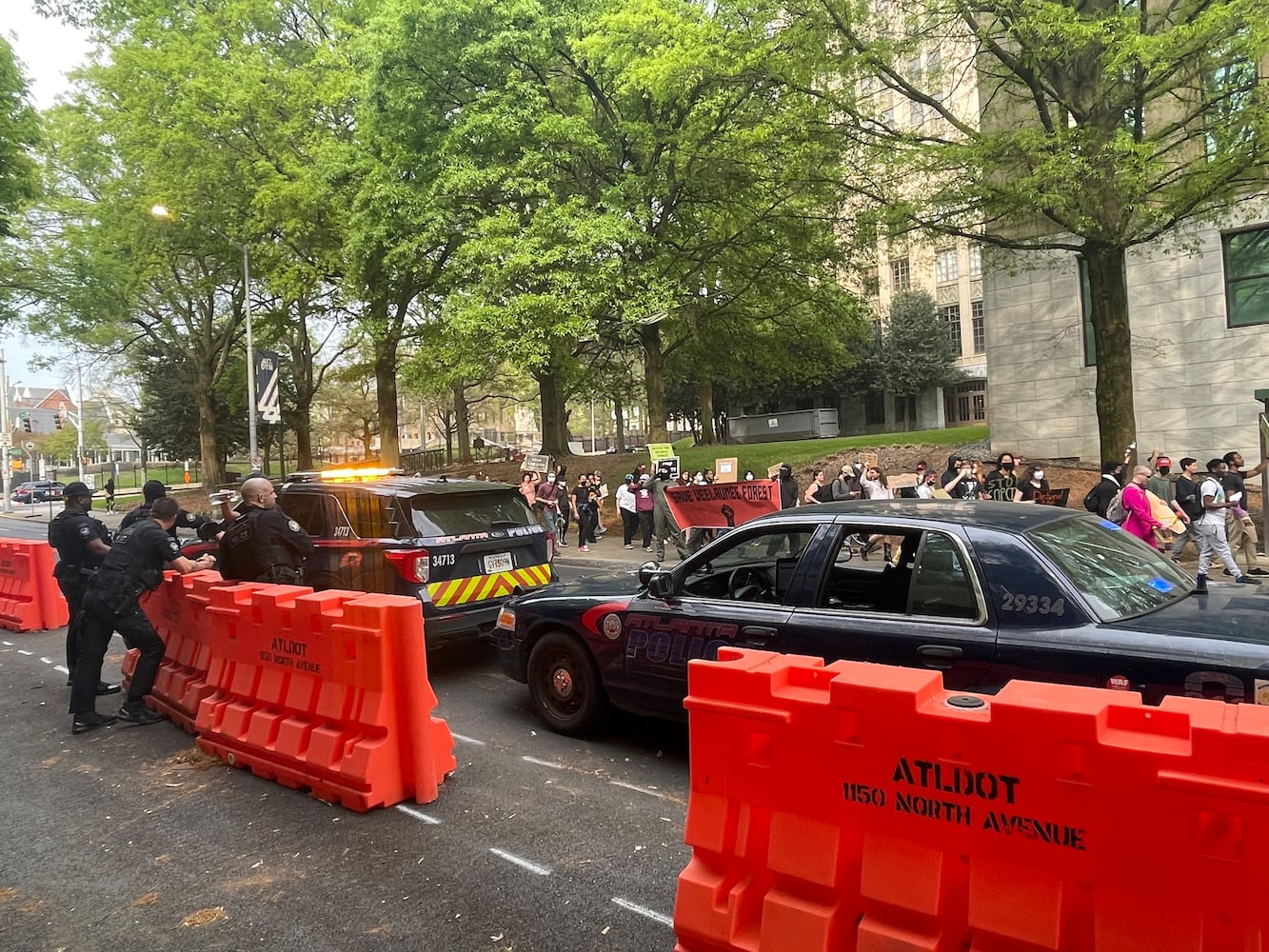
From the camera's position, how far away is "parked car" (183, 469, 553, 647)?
6.85m

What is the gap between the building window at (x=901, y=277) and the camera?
47009 mm

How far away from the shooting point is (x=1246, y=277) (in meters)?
17.1

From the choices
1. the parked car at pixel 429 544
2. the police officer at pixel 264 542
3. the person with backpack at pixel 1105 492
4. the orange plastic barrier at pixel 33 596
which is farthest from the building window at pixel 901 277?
the police officer at pixel 264 542

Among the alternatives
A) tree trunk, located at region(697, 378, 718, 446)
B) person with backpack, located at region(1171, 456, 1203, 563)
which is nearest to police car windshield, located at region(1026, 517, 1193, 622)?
person with backpack, located at region(1171, 456, 1203, 563)

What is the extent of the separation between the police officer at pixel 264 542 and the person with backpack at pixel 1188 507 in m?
10.5

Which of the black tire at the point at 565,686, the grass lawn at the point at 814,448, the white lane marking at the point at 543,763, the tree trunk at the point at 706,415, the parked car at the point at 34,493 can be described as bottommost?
the white lane marking at the point at 543,763

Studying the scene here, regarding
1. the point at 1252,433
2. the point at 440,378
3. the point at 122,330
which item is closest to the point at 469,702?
the point at 440,378

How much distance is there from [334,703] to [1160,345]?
19295mm

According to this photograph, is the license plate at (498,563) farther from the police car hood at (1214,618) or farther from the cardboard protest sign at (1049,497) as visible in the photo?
the cardboard protest sign at (1049,497)

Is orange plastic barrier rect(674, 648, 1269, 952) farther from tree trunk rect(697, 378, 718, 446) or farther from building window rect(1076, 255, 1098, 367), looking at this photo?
tree trunk rect(697, 378, 718, 446)

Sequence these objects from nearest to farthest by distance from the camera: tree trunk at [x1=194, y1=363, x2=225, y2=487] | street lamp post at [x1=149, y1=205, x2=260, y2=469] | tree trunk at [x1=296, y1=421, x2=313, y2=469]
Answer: street lamp post at [x1=149, y1=205, x2=260, y2=469], tree trunk at [x1=194, y1=363, x2=225, y2=487], tree trunk at [x1=296, y1=421, x2=313, y2=469]

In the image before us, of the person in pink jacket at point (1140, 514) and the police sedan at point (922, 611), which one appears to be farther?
the person in pink jacket at point (1140, 514)

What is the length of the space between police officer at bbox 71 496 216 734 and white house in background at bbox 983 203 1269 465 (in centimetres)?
1507

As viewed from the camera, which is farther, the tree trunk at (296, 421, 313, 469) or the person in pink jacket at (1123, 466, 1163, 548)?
the tree trunk at (296, 421, 313, 469)
